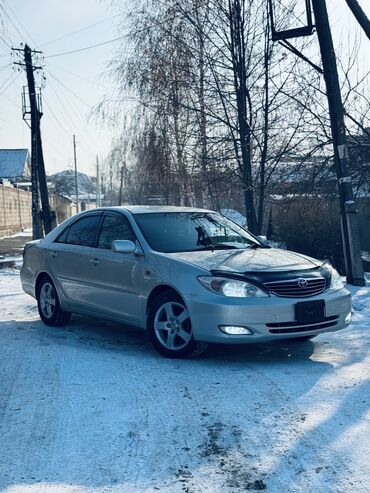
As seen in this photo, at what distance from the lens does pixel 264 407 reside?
431cm

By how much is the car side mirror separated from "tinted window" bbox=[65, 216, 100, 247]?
92cm

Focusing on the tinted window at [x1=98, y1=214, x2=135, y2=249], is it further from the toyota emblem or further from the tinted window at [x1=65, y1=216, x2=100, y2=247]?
the toyota emblem

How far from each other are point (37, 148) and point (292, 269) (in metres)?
17.8

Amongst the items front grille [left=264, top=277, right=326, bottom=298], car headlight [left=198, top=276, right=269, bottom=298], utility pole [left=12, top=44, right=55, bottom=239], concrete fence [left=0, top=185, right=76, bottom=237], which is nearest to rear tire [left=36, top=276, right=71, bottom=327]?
car headlight [left=198, top=276, right=269, bottom=298]

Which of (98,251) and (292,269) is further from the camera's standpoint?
(98,251)

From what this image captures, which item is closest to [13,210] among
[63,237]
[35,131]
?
[35,131]

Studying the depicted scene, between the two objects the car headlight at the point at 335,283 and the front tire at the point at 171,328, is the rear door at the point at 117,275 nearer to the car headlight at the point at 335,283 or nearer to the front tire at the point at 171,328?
the front tire at the point at 171,328

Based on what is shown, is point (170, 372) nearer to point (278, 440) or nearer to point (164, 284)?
point (164, 284)

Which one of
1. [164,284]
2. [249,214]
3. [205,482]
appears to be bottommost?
[205,482]

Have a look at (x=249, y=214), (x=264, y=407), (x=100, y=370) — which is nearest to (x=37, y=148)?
(x=249, y=214)

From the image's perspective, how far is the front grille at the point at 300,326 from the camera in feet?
17.7

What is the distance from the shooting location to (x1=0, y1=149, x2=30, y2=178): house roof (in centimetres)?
5975

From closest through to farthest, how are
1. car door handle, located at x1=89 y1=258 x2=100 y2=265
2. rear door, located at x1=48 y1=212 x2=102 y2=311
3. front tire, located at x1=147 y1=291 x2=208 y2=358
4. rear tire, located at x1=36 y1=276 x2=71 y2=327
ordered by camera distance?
front tire, located at x1=147 y1=291 x2=208 y2=358 < car door handle, located at x1=89 y1=258 x2=100 y2=265 < rear door, located at x1=48 y1=212 x2=102 y2=311 < rear tire, located at x1=36 y1=276 x2=71 y2=327

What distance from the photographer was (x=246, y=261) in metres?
5.84
